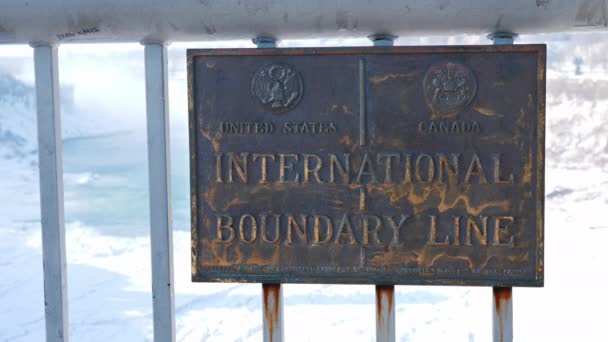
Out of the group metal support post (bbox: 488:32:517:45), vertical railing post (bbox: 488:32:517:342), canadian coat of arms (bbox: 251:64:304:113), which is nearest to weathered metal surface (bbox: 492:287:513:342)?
vertical railing post (bbox: 488:32:517:342)

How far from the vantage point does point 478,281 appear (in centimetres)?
197

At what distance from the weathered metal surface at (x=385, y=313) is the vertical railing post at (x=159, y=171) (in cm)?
72

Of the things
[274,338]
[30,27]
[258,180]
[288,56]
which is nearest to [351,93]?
[288,56]

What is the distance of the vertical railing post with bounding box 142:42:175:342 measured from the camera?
208 cm

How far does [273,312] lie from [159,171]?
2.03ft

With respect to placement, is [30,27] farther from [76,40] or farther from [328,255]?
[328,255]

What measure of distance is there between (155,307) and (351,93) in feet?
3.27

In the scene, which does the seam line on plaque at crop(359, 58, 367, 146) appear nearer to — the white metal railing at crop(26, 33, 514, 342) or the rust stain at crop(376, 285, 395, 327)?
the white metal railing at crop(26, 33, 514, 342)

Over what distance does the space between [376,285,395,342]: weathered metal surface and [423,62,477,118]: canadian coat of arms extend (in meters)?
0.61

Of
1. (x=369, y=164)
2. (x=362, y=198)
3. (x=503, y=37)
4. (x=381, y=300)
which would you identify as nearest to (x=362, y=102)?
(x=369, y=164)

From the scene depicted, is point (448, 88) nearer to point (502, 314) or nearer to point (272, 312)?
point (502, 314)

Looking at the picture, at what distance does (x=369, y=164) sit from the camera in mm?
1997

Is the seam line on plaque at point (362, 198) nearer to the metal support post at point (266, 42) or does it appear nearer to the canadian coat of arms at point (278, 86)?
the canadian coat of arms at point (278, 86)

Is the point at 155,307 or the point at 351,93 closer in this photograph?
the point at 351,93
